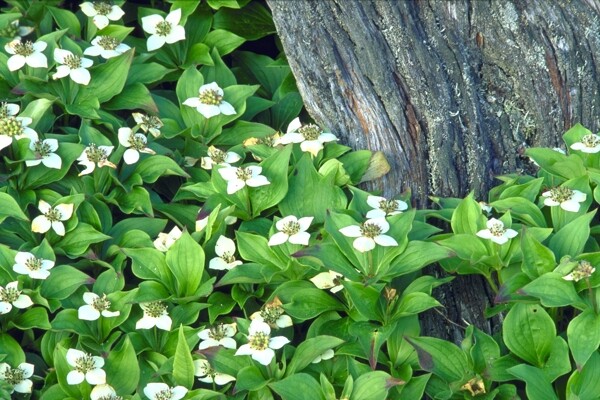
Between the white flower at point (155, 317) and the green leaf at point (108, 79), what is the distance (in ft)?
4.16

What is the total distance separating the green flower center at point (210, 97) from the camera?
14.2 feet

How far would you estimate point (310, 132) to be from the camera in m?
4.20

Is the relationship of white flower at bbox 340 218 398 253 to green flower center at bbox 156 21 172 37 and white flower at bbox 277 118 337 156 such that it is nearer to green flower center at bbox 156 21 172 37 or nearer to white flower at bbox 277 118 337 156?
white flower at bbox 277 118 337 156

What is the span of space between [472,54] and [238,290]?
5.57 ft

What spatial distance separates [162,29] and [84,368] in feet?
6.65

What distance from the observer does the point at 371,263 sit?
3584mm

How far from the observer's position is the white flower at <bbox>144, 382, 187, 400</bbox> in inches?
134

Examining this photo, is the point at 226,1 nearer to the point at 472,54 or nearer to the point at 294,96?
the point at 294,96

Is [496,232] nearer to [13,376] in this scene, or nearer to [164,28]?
[13,376]

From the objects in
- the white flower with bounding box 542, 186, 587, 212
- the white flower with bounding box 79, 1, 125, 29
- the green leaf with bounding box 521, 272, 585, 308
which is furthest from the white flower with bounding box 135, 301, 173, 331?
the white flower with bounding box 79, 1, 125, 29

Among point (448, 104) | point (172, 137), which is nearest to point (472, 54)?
point (448, 104)

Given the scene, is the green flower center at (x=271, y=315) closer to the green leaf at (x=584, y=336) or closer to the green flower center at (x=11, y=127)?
the green leaf at (x=584, y=336)

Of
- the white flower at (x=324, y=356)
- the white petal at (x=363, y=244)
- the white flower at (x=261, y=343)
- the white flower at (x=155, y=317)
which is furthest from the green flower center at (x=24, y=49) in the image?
the white flower at (x=324, y=356)

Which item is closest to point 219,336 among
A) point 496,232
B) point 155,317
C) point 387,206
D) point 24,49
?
point 155,317
